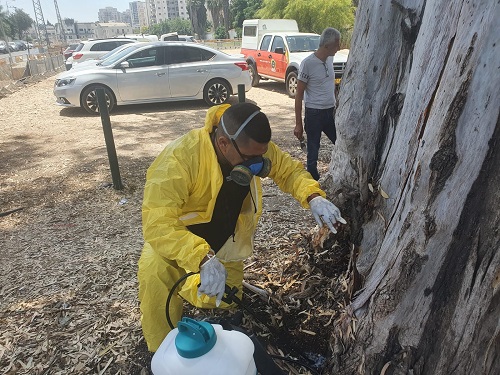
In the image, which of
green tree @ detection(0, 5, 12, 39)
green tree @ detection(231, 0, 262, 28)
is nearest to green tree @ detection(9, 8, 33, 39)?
green tree @ detection(0, 5, 12, 39)

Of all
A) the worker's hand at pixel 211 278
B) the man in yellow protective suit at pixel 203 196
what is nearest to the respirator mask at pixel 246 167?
the man in yellow protective suit at pixel 203 196

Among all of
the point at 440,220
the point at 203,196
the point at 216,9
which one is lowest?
the point at 216,9

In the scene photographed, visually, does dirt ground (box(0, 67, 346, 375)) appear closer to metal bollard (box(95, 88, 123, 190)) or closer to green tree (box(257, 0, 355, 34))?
metal bollard (box(95, 88, 123, 190))

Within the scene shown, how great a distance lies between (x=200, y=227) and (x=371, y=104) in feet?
4.53

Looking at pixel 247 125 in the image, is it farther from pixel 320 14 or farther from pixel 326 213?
pixel 320 14

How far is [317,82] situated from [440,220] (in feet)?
11.7

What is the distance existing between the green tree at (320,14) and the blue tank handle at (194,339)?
67.3ft

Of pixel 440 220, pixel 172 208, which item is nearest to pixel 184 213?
pixel 172 208

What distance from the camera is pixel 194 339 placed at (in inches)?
57.1

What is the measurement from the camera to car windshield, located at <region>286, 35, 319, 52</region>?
11816 mm

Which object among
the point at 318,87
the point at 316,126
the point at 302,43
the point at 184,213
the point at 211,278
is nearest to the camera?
the point at 211,278

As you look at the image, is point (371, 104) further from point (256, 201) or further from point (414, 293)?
point (414, 293)

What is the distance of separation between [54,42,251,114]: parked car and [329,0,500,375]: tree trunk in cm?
868

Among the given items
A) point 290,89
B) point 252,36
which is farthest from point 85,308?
point 252,36
